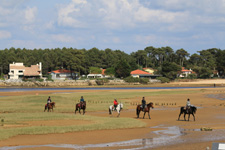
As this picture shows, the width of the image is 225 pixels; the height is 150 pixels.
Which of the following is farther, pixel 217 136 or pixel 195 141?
pixel 217 136

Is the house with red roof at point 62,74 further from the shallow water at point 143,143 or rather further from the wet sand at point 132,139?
the shallow water at point 143,143

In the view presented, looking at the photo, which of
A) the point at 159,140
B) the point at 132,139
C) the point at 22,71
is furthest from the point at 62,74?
the point at 159,140

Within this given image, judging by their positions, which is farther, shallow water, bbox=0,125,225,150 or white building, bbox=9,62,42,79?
white building, bbox=9,62,42,79

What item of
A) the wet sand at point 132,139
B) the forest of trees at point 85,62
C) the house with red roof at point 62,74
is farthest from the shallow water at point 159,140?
the house with red roof at point 62,74

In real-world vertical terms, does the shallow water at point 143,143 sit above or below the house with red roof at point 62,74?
below

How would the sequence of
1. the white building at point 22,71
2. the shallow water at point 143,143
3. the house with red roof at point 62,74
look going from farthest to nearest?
the house with red roof at point 62,74 < the white building at point 22,71 < the shallow water at point 143,143

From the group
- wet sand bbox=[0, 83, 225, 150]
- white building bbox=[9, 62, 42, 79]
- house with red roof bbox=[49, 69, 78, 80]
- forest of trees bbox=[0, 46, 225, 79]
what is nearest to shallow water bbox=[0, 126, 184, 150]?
wet sand bbox=[0, 83, 225, 150]

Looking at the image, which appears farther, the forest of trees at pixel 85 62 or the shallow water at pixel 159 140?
the forest of trees at pixel 85 62

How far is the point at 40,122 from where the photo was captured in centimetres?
3184

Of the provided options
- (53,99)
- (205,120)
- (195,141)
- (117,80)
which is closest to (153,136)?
(195,141)

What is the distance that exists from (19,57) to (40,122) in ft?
508

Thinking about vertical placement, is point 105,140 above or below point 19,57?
below

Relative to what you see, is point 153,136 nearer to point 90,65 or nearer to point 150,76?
point 150,76

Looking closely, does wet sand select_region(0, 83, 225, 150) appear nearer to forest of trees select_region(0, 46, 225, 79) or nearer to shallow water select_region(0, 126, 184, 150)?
shallow water select_region(0, 126, 184, 150)
